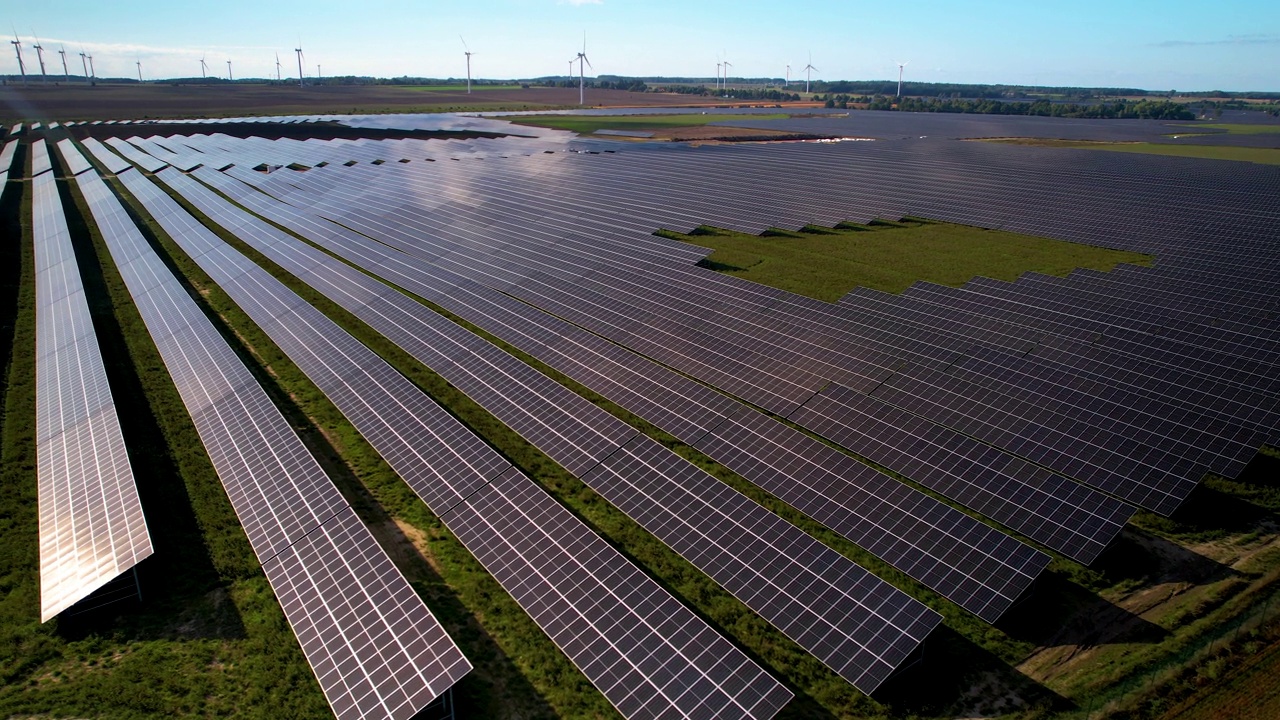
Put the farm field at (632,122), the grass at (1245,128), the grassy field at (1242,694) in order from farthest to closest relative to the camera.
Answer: the farm field at (632,122) < the grass at (1245,128) < the grassy field at (1242,694)

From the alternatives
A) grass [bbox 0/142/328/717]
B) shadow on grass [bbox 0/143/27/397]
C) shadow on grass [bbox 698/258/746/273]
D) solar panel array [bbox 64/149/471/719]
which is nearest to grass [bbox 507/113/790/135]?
shadow on grass [bbox 0/143/27/397]

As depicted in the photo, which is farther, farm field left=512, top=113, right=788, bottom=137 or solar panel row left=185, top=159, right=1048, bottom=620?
farm field left=512, top=113, right=788, bottom=137

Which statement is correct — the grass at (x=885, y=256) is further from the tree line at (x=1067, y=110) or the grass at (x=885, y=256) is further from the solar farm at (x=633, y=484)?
the tree line at (x=1067, y=110)

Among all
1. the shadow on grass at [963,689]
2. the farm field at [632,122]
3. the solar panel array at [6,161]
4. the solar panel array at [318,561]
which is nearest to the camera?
the solar panel array at [318,561]

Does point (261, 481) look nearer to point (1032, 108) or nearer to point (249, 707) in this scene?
point (249, 707)

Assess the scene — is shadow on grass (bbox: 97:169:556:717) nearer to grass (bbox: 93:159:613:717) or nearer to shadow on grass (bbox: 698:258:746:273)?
grass (bbox: 93:159:613:717)

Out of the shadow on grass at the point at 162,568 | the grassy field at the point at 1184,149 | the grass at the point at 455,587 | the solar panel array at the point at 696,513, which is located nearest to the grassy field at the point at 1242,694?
the solar panel array at the point at 696,513
